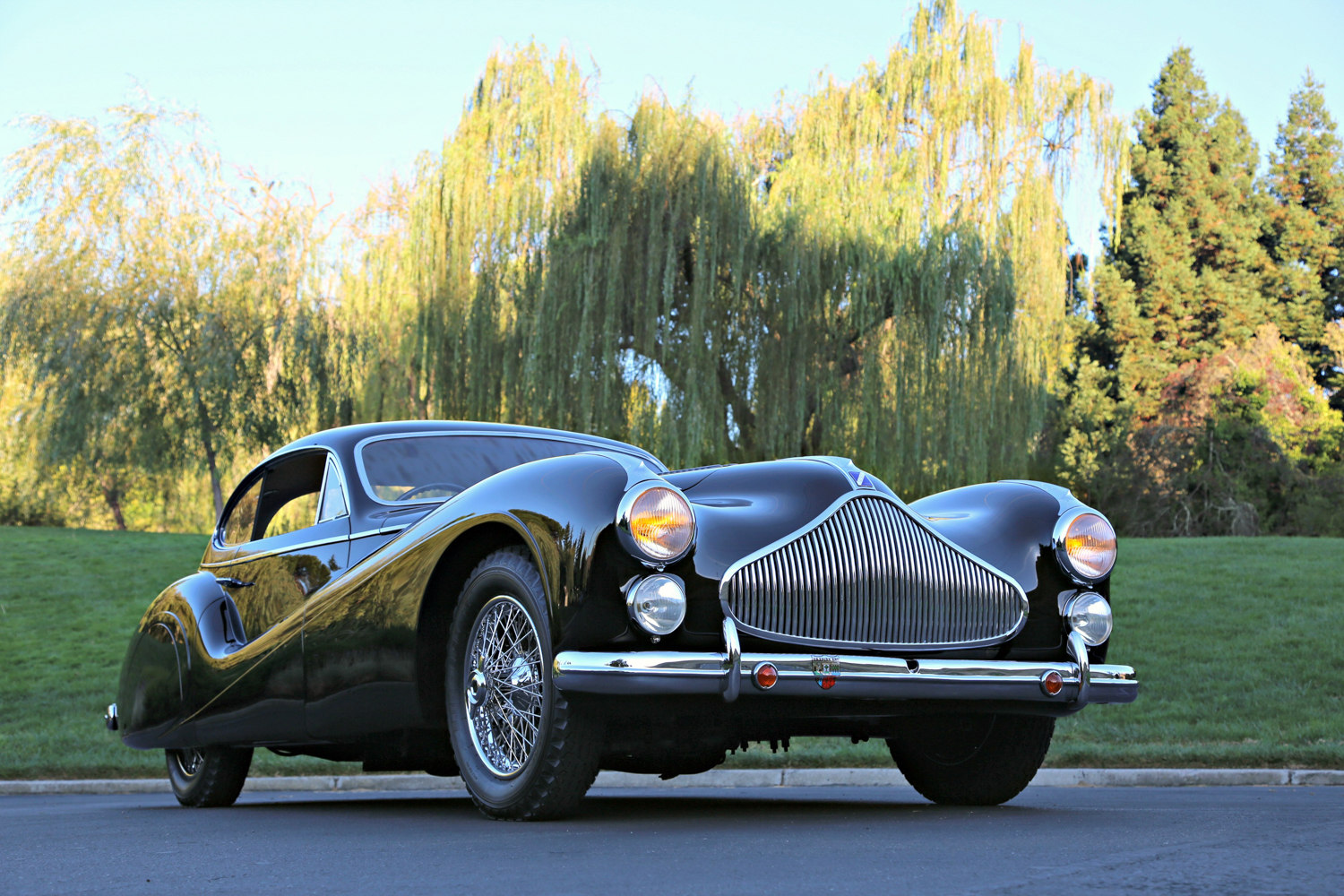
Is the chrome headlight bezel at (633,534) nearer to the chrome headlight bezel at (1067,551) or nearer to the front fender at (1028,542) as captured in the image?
the front fender at (1028,542)

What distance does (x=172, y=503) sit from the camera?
2970 cm

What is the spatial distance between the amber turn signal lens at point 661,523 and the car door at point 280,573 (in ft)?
6.12

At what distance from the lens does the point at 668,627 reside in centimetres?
406

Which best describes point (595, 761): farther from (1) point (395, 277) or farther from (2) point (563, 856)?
(1) point (395, 277)

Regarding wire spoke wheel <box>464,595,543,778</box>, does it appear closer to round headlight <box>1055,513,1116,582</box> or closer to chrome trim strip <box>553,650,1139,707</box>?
chrome trim strip <box>553,650,1139,707</box>

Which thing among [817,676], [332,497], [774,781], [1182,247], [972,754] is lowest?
[774,781]

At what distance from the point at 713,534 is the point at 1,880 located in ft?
7.14

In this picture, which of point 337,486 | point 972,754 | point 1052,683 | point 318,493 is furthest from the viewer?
point 318,493

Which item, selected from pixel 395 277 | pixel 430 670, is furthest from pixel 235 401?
pixel 430 670

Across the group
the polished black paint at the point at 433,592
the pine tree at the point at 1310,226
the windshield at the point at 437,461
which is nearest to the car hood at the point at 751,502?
the polished black paint at the point at 433,592

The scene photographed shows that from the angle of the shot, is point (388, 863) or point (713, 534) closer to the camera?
point (388, 863)

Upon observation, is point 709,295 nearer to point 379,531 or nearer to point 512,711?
point 379,531

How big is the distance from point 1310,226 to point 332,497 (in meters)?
52.8

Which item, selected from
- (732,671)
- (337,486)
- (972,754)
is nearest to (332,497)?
(337,486)
